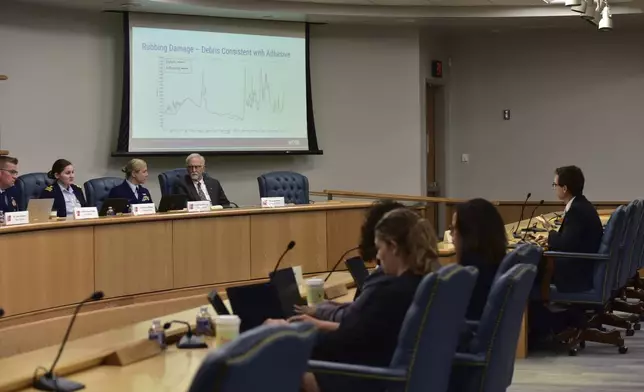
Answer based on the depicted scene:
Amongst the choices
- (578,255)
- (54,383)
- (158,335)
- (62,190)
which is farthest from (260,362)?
(62,190)

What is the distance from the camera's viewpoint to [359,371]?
2795mm

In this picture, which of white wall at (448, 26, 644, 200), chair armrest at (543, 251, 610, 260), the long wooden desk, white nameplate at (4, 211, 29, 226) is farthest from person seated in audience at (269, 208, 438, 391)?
white wall at (448, 26, 644, 200)

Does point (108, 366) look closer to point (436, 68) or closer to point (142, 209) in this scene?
point (142, 209)

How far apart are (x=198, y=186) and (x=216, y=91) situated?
183 cm

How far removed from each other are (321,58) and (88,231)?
16.7 ft

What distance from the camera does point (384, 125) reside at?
35.9 feet

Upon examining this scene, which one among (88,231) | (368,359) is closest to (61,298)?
(88,231)

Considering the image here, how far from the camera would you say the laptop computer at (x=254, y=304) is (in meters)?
3.32

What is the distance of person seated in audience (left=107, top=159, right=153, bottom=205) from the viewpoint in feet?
24.6

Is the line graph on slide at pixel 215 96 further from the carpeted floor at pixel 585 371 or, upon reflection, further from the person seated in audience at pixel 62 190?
the carpeted floor at pixel 585 371

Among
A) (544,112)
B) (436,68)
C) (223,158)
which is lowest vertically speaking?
(223,158)

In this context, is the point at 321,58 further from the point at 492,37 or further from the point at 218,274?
the point at 218,274

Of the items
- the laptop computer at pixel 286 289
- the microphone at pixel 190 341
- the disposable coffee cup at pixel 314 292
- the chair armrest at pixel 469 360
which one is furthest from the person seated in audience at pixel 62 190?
the chair armrest at pixel 469 360

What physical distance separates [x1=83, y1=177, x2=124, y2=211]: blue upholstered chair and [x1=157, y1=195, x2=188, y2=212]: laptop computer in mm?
736
